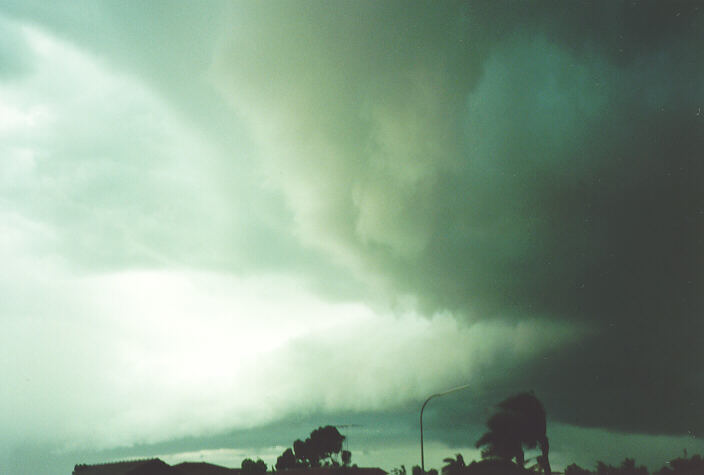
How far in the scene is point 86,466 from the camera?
9862cm

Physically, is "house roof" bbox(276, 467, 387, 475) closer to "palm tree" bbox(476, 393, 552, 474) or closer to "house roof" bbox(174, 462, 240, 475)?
"house roof" bbox(174, 462, 240, 475)

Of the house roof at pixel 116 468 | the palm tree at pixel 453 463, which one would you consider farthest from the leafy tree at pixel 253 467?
the palm tree at pixel 453 463

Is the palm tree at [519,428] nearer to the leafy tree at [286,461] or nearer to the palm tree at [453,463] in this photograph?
the palm tree at [453,463]

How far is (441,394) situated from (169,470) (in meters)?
36.4

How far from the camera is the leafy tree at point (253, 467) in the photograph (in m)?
96.3

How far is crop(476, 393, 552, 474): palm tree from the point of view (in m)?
47.6

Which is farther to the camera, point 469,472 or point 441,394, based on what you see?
point 469,472

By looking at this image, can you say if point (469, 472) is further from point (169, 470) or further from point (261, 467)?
point (261, 467)

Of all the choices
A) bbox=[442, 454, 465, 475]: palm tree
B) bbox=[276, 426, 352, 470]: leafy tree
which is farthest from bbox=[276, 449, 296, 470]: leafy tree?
bbox=[442, 454, 465, 475]: palm tree

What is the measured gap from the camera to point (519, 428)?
157 ft

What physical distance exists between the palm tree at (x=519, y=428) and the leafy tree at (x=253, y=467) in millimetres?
57773

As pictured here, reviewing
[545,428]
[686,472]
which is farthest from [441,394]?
[686,472]

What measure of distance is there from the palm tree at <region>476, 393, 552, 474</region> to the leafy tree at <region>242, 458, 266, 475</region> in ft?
190

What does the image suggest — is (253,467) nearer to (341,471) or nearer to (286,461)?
(341,471)
